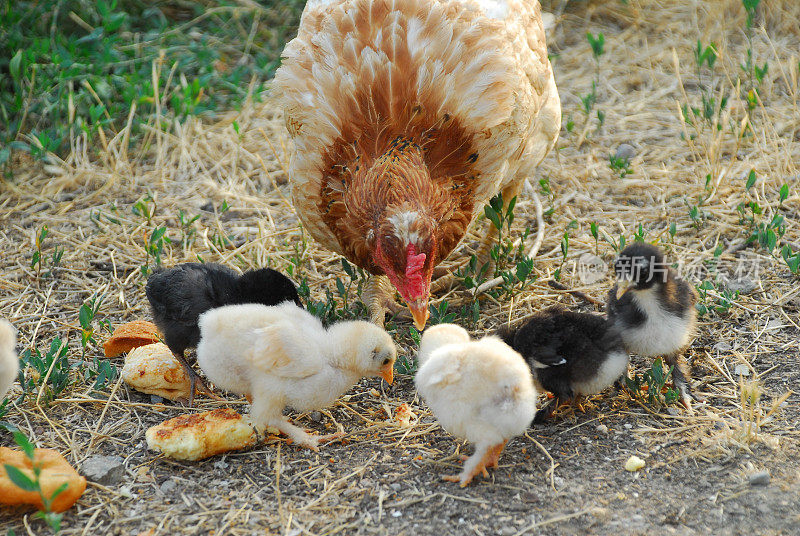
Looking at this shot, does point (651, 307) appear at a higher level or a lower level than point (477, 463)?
higher

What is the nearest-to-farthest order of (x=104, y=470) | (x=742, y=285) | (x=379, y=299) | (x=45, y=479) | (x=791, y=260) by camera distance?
1. (x=45, y=479)
2. (x=104, y=470)
3. (x=791, y=260)
4. (x=742, y=285)
5. (x=379, y=299)

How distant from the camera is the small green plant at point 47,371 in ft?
11.7

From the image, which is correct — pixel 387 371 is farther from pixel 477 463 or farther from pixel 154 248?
pixel 154 248

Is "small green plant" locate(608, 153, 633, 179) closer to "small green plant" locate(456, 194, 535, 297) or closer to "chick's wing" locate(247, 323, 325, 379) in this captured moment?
"small green plant" locate(456, 194, 535, 297)

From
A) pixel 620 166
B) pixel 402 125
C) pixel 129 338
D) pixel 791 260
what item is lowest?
pixel 129 338

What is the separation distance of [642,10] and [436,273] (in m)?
4.30

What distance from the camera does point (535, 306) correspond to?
437cm

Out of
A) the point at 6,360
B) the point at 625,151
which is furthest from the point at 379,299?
the point at 625,151

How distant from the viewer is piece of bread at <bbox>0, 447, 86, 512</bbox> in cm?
279

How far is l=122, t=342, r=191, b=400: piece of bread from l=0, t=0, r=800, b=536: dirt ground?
0.08 meters

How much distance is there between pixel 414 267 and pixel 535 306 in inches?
45.9

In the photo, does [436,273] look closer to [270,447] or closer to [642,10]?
[270,447]

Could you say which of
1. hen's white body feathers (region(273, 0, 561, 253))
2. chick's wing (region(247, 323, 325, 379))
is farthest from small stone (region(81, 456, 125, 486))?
hen's white body feathers (region(273, 0, 561, 253))

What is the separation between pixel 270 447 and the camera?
334 centimetres
